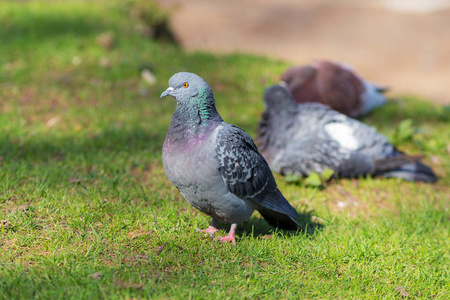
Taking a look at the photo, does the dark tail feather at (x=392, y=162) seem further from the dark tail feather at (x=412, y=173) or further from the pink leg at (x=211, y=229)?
the pink leg at (x=211, y=229)

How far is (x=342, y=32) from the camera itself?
12906 mm

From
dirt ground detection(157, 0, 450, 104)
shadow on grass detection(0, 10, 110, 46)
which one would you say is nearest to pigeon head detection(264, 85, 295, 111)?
shadow on grass detection(0, 10, 110, 46)

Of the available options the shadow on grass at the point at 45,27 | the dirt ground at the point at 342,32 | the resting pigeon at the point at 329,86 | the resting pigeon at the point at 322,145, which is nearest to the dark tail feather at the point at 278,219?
the resting pigeon at the point at 322,145

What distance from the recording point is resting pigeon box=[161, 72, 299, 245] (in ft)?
8.98

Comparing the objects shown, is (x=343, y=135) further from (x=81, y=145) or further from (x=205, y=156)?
(x=81, y=145)

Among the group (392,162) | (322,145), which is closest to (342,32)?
(392,162)

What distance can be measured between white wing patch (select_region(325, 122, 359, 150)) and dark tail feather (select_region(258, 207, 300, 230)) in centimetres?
152

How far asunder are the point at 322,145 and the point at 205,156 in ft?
6.71

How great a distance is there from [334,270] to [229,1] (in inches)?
509

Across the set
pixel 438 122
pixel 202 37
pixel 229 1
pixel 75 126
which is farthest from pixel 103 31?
pixel 229 1

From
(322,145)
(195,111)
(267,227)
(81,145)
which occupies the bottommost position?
(267,227)

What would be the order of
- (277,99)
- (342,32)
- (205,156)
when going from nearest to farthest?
1. (205,156)
2. (277,99)
3. (342,32)

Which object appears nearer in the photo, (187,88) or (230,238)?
(187,88)

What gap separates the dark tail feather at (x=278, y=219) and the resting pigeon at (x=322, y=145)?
113 centimetres
